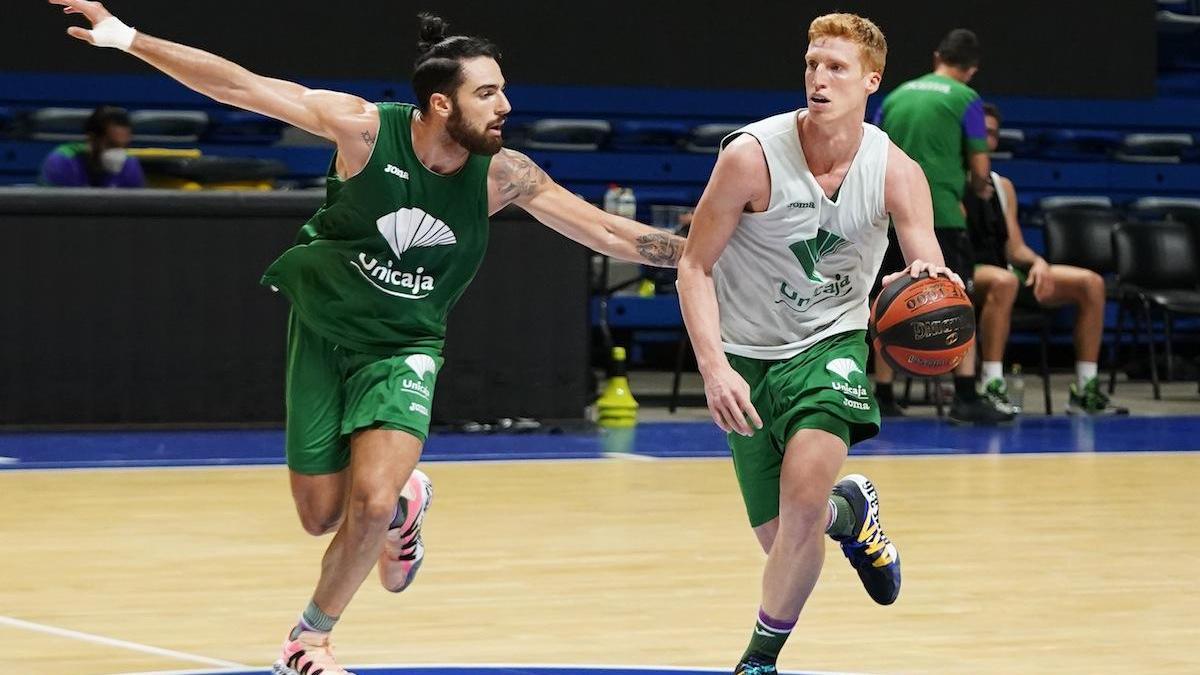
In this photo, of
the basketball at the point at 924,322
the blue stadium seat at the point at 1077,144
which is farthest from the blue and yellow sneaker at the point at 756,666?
the blue stadium seat at the point at 1077,144

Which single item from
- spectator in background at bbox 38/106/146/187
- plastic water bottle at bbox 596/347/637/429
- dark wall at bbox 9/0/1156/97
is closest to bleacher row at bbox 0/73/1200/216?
dark wall at bbox 9/0/1156/97

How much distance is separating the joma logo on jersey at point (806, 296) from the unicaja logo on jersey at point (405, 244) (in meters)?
0.82

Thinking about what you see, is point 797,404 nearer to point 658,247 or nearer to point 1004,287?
point 658,247

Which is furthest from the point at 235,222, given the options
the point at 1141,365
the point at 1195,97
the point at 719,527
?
the point at 1195,97

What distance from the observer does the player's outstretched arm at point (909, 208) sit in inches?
184

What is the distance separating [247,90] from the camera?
15.6 feet

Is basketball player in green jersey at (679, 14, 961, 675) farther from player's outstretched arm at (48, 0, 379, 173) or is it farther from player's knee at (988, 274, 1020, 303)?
player's knee at (988, 274, 1020, 303)

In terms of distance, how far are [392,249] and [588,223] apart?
0.58 m

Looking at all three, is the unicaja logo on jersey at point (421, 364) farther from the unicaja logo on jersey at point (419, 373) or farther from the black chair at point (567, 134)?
the black chair at point (567, 134)

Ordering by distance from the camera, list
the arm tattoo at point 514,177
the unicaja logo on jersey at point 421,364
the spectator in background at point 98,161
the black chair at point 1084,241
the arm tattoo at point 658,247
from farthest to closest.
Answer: the black chair at point 1084,241, the spectator in background at point 98,161, the arm tattoo at point 658,247, the arm tattoo at point 514,177, the unicaja logo on jersey at point 421,364

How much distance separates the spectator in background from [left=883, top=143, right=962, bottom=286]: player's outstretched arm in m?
7.10

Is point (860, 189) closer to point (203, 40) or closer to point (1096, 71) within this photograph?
point (203, 40)

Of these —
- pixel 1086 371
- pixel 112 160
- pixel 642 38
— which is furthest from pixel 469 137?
pixel 642 38

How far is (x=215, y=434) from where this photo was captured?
34.1ft
